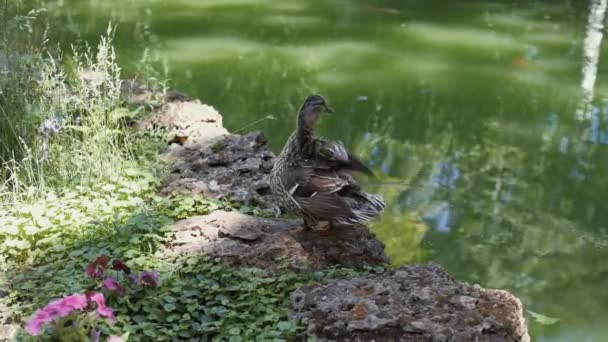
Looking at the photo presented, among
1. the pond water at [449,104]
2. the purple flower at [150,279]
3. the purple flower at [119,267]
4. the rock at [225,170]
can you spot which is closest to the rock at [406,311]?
the purple flower at [150,279]

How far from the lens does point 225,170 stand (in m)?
4.36

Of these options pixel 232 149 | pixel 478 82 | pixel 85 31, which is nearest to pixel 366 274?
pixel 232 149

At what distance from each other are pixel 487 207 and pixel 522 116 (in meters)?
1.80

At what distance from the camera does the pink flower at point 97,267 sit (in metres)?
2.88

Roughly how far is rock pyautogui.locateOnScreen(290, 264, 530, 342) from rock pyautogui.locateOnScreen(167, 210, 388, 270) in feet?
1.09

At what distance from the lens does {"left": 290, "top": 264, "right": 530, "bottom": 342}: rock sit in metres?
2.73

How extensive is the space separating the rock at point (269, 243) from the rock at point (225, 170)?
374 millimetres

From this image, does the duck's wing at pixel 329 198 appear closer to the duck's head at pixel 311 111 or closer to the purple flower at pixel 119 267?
the duck's head at pixel 311 111

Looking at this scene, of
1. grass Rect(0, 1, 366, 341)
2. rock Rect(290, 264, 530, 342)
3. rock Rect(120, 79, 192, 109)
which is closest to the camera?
rock Rect(290, 264, 530, 342)

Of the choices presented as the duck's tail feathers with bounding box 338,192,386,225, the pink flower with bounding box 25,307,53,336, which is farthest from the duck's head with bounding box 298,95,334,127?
the pink flower with bounding box 25,307,53,336

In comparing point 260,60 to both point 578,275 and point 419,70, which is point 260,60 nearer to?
point 419,70

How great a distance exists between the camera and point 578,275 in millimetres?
4238

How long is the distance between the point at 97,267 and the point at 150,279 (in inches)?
8.9

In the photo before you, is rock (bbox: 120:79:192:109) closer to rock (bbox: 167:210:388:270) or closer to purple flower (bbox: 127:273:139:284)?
rock (bbox: 167:210:388:270)
